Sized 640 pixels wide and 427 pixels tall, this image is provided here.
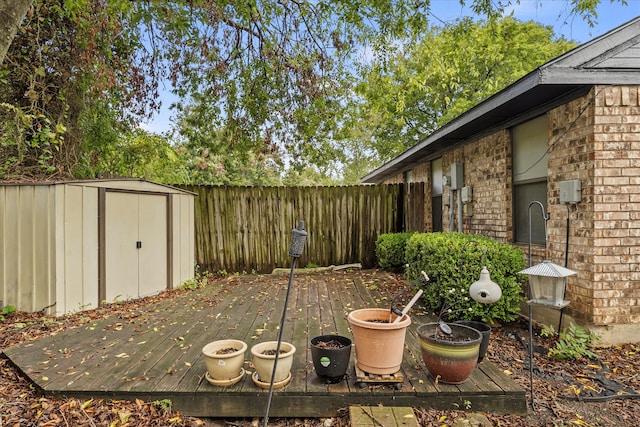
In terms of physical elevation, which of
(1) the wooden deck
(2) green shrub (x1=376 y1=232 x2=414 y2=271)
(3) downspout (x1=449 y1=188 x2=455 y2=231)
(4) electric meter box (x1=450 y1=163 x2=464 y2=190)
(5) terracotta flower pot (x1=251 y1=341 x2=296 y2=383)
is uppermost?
(4) electric meter box (x1=450 y1=163 x2=464 y2=190)

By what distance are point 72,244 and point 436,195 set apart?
6.55 meters

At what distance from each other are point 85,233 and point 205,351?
3.00 m

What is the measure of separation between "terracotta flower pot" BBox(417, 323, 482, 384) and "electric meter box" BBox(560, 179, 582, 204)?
1959 mm

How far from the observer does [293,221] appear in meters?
7.72

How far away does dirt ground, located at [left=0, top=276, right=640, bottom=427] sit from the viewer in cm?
242

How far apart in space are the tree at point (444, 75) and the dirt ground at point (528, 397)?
13.2 ft

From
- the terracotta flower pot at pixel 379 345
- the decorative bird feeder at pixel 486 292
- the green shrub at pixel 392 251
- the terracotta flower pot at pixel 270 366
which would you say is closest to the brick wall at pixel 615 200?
the decorative bird feeder at pixel 486 292

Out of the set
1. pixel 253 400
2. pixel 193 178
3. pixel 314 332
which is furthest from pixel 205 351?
pixel 193 178

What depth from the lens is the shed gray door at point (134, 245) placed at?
16.6ft

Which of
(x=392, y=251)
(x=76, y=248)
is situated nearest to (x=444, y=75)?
(x=392, y=251)

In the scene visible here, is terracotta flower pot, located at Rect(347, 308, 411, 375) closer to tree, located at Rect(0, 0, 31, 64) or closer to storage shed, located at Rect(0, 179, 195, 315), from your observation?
tree, located at Rect(0, 0, 31, 64)

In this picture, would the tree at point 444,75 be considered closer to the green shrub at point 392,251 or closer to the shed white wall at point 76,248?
the green shrub at point 392,251

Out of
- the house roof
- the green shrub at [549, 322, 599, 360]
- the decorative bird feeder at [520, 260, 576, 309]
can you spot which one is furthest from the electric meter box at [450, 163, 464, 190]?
the decorative bird feeder at [520, 260, 576, 309]

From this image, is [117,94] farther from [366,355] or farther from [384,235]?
[366,355]
